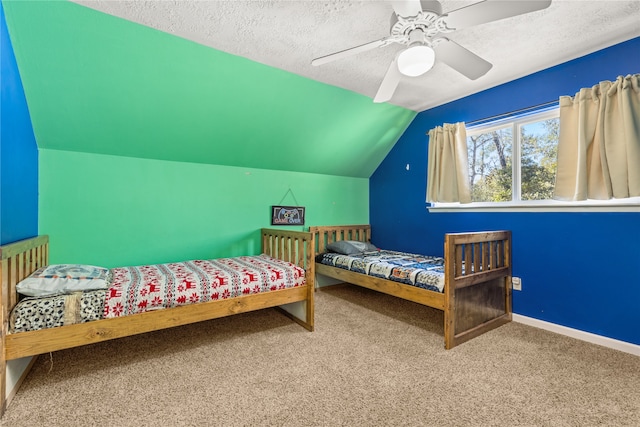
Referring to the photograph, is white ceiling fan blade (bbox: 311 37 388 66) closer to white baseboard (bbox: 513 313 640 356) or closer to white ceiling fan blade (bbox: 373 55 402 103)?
white ceiling fan blade (bbox: 373 55 402 103)

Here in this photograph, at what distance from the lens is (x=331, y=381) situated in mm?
1827

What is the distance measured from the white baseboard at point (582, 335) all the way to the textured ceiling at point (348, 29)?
226 centimetres

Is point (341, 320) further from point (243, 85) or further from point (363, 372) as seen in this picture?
point (243, 85)

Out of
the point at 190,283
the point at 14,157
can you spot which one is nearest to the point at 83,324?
the point at 190,283

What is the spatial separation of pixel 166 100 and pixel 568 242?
3.64 m

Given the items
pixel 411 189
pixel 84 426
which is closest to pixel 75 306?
A: pixel 84 426

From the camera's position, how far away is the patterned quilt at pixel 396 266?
99.1 inches

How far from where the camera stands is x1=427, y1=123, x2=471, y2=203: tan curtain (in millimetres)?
→ 3172

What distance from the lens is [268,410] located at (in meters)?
1.56

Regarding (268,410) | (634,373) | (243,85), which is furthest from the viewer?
(243,85)

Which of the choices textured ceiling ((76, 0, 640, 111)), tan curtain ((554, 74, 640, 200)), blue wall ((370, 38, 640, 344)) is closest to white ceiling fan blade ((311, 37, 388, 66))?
textured ceiling ((76, 0, 640, 111))

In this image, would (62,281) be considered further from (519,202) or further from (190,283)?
(519,202)

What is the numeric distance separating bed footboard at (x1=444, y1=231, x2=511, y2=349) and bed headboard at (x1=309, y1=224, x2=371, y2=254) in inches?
74.7

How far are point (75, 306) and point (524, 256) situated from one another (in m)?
3.55
